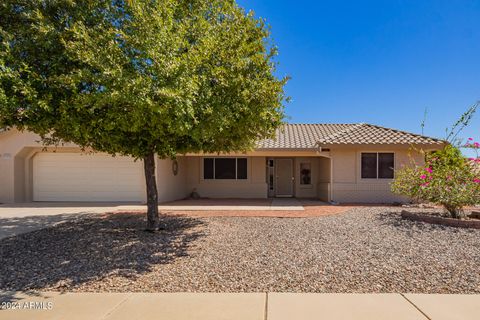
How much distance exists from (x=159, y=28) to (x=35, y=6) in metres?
2.98

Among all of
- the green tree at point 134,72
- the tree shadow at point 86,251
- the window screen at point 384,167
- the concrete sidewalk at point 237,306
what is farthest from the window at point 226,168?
the concrete sidewalk at point 237,306

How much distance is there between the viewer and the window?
17.9 m

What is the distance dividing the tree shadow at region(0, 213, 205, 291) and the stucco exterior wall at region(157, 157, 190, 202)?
4.99 metres

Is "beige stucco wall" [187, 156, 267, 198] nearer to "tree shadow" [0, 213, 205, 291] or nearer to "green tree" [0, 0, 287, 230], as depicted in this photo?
"tree shadow" [0, 213, 205, 291]

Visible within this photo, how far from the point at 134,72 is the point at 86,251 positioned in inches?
158

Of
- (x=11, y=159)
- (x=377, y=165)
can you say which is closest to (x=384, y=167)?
(x=377, y=165)

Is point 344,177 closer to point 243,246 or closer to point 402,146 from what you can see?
point 402,146

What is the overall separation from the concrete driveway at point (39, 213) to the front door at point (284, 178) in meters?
8.67

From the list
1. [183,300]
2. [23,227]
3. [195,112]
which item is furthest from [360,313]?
[23,227]

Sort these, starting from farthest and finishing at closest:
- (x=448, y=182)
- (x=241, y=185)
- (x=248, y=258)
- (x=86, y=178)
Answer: (x=241, y=185)
(x=86, y=178)
(x=448, y=182)
(x=248, y=258)

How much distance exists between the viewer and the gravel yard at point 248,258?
4957 millimetres

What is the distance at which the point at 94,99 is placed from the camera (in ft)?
18.1

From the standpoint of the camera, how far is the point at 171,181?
16078 mm

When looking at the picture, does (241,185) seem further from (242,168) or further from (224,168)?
(224,168)
